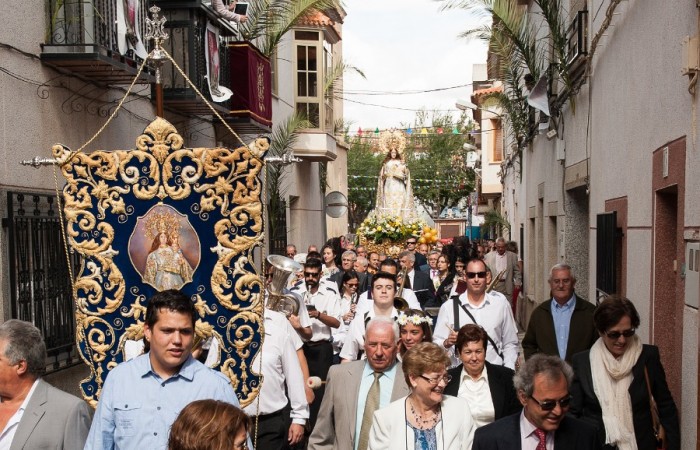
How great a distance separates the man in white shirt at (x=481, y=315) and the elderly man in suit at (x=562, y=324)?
0.17 m

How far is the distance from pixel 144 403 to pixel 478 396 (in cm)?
230

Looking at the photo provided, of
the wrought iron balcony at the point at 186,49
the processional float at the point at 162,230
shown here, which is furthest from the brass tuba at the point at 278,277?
the wrought iron balcony at the point at 186,49

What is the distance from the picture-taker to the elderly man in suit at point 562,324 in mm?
8352

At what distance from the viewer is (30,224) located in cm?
967

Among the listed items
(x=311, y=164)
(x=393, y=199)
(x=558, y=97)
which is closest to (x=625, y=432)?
(x=558, y=97)

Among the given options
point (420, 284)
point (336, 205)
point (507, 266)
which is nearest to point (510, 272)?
point (507, 266)

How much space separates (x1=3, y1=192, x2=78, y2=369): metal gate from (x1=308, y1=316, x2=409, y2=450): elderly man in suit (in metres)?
4.16

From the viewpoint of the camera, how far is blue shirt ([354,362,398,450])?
5949 millimetres

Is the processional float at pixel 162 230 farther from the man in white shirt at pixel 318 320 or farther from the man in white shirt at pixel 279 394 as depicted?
the man in white shirt at pixel 318 320

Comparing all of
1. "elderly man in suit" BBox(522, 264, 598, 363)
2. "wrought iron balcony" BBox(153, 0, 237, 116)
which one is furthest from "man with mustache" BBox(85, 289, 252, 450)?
"wrought iron balcony" BBox(153, 0, 237, 116)

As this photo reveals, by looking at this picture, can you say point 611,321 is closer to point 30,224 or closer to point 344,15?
point 30,224

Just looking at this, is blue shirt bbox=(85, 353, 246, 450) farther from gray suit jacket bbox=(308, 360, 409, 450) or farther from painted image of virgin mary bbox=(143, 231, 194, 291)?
painted image of virgin mary bbox=(143, 231, 194, 291)

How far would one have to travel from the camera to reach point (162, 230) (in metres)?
6.59

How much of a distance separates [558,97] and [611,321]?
384 inches
